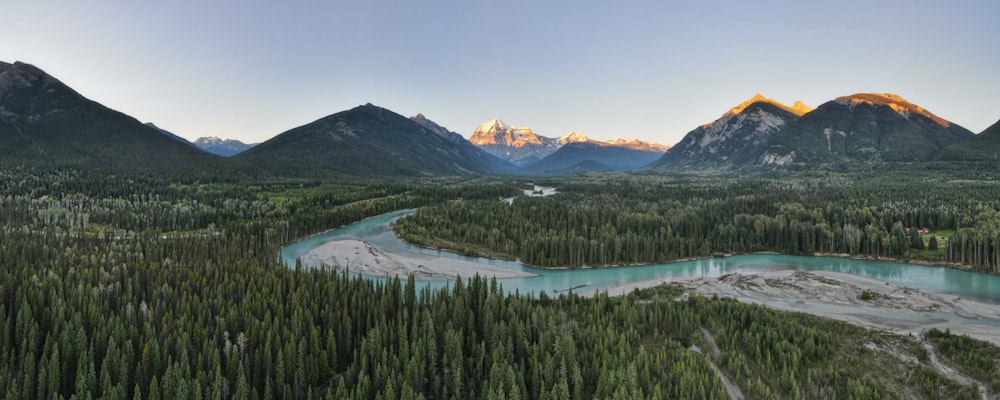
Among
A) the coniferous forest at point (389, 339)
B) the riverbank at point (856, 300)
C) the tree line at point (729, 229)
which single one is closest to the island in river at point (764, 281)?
the riverbank at point (856, 300)

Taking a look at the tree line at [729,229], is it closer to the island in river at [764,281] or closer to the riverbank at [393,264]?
the island in river at [764,281]

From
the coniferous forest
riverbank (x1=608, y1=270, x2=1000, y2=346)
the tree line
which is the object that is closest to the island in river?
riverbank (x1=608, y1=270, x2=1000, y2=346)

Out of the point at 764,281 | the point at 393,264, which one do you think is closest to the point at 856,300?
the point at 764,281

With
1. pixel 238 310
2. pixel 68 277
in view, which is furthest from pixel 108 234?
pixel 238 310

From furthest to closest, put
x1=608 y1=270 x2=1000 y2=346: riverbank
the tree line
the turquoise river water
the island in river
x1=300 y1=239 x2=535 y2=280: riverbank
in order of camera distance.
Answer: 1. the tree line
2. x1=300 y1=239 x2=535 y2=280: riverbank
3. the turquoise river water
4. the island in river
5. x1=608 y1=270 x2=1000 y2=346: riverbank

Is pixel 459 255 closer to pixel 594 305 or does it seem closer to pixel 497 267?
pixel 497 267

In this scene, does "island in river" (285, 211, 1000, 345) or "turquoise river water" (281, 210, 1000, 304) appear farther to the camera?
"turquoise river water" (281, 210, 1000, 304)

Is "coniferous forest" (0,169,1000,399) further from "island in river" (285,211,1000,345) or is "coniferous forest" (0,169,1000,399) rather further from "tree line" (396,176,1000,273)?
"island in river" (285,211,1000,345)
